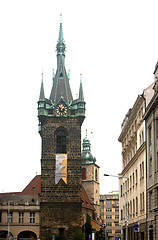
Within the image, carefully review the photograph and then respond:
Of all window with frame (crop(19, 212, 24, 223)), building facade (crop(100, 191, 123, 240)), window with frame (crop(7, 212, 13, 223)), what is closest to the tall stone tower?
window with frame (crop(19, 212, 24, 223))

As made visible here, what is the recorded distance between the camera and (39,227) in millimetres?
88812

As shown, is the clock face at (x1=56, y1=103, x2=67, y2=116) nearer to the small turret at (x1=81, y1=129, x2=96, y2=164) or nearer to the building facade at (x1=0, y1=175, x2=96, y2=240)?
the building facade at (x1=0, y1=175, x2=96, y2=240)

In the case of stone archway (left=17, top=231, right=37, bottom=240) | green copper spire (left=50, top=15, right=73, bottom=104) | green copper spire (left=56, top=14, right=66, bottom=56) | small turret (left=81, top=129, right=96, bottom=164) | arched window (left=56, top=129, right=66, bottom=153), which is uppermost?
green copper spire (left=56, top=14, right=66, bottom=56)

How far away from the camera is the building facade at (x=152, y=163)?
37969 millimetres

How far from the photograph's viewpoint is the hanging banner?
86.8 meters

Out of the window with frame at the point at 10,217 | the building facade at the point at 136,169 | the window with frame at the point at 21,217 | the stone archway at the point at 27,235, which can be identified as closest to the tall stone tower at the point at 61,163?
the stone archway at the point at 27,235

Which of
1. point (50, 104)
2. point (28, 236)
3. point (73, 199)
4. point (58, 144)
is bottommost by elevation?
point (28, 236)

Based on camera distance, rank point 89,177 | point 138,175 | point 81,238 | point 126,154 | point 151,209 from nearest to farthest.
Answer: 1. point 151,209
2. point 138,175
3. point 126,154
4. point 81,238
5. point 89,177

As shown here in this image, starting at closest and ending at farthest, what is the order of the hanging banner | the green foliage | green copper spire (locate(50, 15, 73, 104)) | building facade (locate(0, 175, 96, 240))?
the green foliage
the hanging banner
building facade (locate(0, 175, 96, 240))
green copper spire (locate(50, 15, 73, 104))

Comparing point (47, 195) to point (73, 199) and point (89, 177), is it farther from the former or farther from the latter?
point (89, 177)

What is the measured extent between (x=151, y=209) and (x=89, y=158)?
95726 millimetres

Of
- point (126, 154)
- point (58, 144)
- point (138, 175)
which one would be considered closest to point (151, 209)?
point (138, 175)

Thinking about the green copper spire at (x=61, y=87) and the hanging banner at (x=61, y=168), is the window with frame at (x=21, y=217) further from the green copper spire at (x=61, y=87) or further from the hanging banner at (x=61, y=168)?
the green copper spire at (x=61, y=87)

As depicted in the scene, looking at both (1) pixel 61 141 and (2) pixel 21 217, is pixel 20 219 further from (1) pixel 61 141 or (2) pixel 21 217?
(1) pixel 61 141
